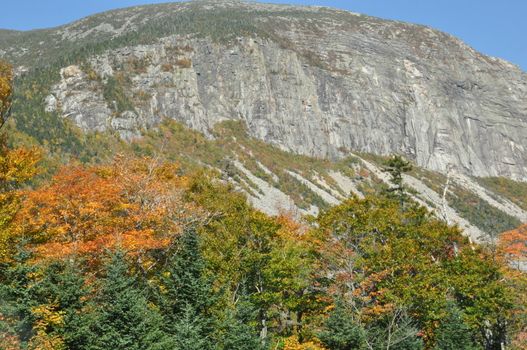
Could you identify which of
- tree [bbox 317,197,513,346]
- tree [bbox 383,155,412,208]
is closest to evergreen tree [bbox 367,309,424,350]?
tree [bbox 317,197,513,346]

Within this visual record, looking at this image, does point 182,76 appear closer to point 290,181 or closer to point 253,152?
point 253,152

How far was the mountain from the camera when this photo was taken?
112m

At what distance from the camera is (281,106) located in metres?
150

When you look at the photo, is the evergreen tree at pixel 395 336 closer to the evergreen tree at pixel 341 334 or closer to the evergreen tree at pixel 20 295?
the evergreen tree at pixel 341 334

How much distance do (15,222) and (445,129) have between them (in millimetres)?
170261

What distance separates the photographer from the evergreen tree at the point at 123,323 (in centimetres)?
2017

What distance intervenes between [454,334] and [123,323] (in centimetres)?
1722

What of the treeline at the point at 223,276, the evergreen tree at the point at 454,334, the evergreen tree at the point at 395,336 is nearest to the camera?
the treeline at the point at 223,276

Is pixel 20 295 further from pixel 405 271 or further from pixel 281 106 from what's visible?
pixel 281 106

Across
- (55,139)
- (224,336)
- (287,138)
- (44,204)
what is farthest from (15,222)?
(287,138)

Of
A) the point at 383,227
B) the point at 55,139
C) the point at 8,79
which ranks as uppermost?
the point at 8,79

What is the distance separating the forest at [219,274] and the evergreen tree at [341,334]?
0.07 meters

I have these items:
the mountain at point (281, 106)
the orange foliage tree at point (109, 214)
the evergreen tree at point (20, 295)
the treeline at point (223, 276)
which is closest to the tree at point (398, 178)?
the treeline at point (223, 276)

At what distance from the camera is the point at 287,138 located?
146500 mm
